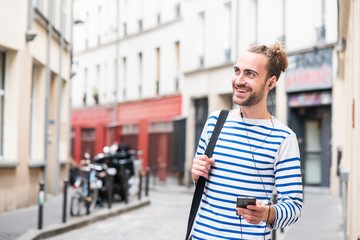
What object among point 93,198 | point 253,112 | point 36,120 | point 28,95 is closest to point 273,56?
point 253,112

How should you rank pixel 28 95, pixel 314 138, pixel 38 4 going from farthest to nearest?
pixel 314 138 → pixel 38 4 → pixel 28 95

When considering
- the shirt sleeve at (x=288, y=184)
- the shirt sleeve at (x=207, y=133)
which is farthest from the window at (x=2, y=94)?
the shirt sleeve at (x=288, y=184)

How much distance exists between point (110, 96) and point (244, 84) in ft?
109

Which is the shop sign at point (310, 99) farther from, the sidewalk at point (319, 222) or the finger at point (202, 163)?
the finger at point (202, 163)

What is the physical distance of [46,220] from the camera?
11.2m

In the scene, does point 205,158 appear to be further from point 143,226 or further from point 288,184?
point 143,226

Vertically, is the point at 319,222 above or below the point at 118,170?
below

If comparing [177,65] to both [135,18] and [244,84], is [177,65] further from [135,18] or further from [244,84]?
[244,84]

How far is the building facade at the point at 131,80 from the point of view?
2817cm

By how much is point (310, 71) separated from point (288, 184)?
1726 cm

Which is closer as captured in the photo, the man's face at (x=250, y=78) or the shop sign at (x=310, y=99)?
the man's face at (x=250, y=78)

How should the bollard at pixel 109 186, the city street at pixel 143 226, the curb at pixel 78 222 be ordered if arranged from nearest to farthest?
the curb at pixel 78 222
the city street at pixel 143 226
the bollard at pixel 109 186

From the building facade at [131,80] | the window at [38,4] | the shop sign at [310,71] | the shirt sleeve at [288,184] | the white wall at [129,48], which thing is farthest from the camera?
the white wall at [129,48]


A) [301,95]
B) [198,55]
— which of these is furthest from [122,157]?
[198,55]
